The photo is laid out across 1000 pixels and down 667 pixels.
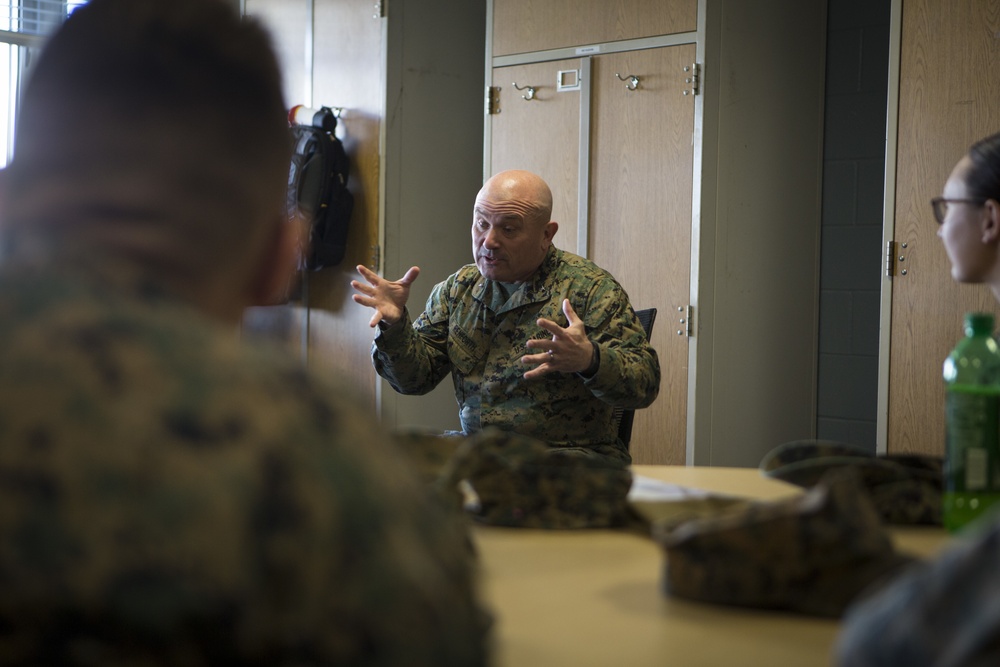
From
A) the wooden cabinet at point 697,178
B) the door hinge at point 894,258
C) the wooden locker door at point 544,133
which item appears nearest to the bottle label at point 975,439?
the door hinge at point 894,258

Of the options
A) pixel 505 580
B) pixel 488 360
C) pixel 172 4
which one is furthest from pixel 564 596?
pixel 488 360

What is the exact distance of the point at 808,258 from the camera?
14.1 feet

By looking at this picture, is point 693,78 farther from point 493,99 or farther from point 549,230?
point 549,230

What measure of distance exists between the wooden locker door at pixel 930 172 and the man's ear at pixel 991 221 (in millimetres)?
1553

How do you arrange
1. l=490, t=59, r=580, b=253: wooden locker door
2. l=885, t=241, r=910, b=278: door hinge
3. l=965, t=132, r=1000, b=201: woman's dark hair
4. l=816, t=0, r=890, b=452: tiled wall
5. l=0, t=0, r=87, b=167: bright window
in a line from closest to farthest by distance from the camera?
l=965, t=132, r=1000, b=201: woman's dark hair → l=885, t=241, r=910, b=278: door hinge → l=816, t=0, r=890, b=452: tiled wall → l=490, t=59, r=580, b=253: wooden locker door → l=0, t=0, r=87, b=167: bright window

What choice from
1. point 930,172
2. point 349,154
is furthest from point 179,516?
point 349,154

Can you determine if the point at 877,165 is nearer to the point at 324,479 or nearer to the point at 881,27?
the point at 881,27

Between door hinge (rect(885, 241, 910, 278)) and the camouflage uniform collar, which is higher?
door hinge (rect(885, 241, 910, 278))

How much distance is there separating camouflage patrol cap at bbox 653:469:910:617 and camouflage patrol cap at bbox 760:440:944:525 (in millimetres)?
401

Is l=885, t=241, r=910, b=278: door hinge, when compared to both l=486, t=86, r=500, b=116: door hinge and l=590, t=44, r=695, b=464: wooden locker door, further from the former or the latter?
l=486, t=86, r=500, b=116: door hinge

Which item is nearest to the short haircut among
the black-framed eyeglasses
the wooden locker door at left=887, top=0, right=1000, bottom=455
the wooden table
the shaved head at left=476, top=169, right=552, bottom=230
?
the wooden table

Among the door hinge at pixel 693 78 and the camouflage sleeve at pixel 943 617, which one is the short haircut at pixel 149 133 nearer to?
the camouflage sleeve at pixel 943 617

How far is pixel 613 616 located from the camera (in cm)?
95

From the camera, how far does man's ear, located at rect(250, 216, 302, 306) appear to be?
28.4 inches
